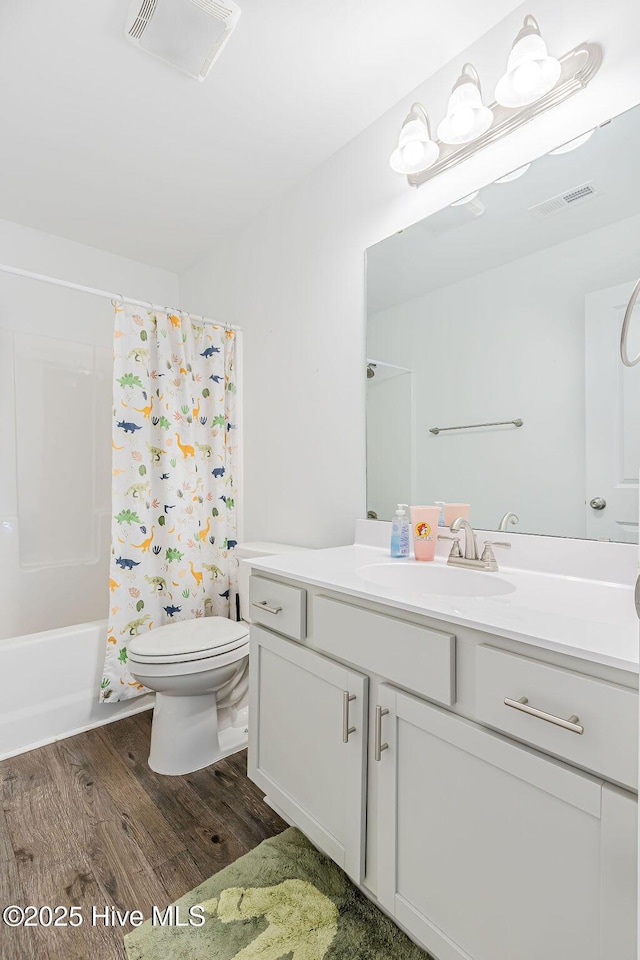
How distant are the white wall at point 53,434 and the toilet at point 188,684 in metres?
1.05

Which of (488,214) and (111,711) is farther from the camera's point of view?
(111,711)

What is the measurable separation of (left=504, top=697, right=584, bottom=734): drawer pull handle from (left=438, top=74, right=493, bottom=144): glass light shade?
1475 millimetres

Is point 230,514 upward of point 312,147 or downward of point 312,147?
downward

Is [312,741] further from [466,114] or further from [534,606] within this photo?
[466,114]

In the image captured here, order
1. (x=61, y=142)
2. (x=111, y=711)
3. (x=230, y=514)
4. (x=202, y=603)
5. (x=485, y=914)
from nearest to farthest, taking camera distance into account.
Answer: (x=485, y=914) < (x=61, y=142) < (x=111, y=711) < (x=202, y=603) < (x=230, y=514)

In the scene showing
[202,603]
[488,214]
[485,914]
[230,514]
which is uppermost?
[488,214]

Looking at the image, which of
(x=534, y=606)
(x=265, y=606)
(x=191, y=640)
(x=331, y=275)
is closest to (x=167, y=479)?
(x=191, y=640)

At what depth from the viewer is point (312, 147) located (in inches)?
75.7

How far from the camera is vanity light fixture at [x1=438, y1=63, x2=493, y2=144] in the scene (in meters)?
1.36

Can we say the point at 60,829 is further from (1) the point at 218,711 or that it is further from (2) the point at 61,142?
(2) the point at 61,142

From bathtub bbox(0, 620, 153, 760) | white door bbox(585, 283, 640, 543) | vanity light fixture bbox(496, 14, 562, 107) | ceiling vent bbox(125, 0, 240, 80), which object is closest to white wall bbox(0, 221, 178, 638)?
bathtub bbox(0, 620, 153, 760)

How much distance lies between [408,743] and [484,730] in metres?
0.19

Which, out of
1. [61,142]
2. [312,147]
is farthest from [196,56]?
[61,142]

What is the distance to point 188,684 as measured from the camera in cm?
167
